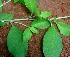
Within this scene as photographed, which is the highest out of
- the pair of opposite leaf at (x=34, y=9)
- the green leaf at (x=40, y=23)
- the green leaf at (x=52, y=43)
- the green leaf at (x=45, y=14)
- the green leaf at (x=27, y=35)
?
the pair of opposite leaf at (x=34, y=9)

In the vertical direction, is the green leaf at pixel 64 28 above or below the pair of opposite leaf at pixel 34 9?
below

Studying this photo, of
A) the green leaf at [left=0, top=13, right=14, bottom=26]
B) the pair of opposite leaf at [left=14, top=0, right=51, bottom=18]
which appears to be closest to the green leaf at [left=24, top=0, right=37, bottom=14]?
the pair of opposite leaf at [left=14, top=0, right=51, bottom=18]

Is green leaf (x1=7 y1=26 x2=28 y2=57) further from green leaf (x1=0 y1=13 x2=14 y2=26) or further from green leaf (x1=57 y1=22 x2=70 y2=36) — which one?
green leaf (x1=57 y1=22 x2=70 y2=36)

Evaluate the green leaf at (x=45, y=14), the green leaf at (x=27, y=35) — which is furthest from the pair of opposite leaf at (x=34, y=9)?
the green leaf at (x=27, y=35)

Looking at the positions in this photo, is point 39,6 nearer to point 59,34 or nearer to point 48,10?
point 48,10

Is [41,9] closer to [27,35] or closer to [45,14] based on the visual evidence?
[45,14]

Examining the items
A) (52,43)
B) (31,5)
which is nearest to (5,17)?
(31,5)

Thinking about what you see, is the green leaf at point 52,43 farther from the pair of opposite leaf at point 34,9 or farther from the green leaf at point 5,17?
the green leaf at point 5,17

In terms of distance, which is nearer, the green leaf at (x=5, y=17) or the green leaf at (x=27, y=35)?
the green leaf at (x=27, y=35)
